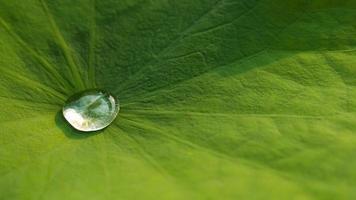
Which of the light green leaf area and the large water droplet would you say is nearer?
the light green leaf area

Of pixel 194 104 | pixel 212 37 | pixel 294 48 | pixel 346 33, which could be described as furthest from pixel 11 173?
pixel 346 33

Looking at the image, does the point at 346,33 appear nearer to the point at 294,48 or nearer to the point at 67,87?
the point at 294,48

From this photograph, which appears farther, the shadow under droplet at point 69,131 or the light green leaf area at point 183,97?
the shadow under droplet at point 69,131

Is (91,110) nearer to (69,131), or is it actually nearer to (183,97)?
(69,131)

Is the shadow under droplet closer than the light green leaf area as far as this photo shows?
No
